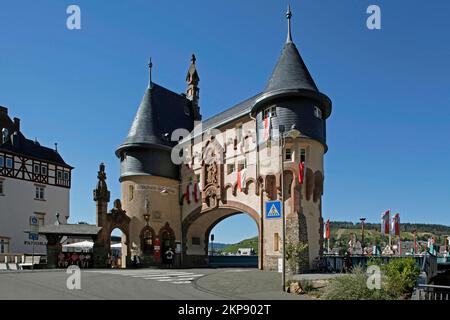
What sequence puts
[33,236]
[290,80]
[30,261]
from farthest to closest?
[33,236] < [30,261] < [290,80]

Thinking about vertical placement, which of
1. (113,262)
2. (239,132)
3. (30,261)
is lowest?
(113,262)

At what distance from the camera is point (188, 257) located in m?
41.7

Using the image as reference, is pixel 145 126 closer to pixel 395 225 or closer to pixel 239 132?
pixel 239 132

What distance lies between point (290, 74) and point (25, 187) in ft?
118

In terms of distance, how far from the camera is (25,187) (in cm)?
5159

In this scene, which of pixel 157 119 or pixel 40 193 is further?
pixel 40 193

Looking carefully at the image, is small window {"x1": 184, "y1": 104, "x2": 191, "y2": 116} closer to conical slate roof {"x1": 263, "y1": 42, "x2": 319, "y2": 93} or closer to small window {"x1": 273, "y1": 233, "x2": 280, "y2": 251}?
conical slate roof {"x1": 263, "y1": 42, "x2": 319, "y2": 93}

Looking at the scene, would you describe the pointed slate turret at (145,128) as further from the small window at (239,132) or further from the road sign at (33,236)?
the road sign at (33,236)

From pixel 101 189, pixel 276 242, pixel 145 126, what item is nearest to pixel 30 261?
pixel 101 189

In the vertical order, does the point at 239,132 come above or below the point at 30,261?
above

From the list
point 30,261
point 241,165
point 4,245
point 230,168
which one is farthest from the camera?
point 4,245

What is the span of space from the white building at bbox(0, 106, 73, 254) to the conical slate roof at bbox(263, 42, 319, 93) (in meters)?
33.3
